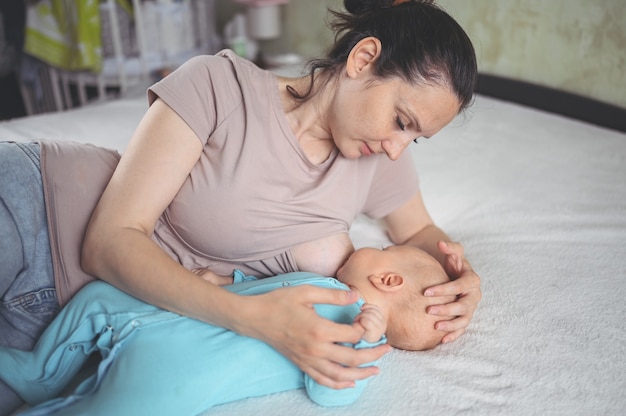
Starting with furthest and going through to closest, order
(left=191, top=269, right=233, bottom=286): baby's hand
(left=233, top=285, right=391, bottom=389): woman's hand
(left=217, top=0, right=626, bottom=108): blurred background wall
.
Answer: (left=217, top=0, right=626, bottom=108): blurred background wall < (left=191, top=269, right=233, bottom=286): baby's hand < (left=233, top=285, right=391, bottom=389): woman's hand

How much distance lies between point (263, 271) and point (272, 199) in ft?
0.57

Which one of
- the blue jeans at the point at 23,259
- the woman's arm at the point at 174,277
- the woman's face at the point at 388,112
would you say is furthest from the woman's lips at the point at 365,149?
the blue jeans at the point at 23,259

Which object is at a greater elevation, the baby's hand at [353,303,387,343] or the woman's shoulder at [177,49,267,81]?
the woman's shoulder at [177,49,267,81]

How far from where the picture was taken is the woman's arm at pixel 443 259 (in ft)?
3.60

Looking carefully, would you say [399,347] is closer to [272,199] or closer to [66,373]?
[272,199]

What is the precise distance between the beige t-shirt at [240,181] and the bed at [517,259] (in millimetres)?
319

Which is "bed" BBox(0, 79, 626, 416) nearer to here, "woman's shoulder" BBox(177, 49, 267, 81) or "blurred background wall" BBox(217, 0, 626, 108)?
"blurred background wall" BBox(217, 0, 626, 108)

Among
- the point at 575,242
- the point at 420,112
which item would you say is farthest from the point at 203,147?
the point at 575,242

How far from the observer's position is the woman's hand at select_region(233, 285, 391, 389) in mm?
867

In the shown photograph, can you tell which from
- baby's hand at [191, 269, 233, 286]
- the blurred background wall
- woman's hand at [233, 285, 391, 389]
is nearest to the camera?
woman's hand at [233, 285, 391, 389]

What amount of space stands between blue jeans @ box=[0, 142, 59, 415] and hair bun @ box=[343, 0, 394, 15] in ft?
2.36

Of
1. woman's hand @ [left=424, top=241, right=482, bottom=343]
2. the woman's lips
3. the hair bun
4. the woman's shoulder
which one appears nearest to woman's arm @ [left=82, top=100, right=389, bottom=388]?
the woman's shoulder

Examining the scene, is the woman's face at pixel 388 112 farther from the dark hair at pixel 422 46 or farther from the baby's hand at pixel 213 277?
the baby's hand at pixel 213 277

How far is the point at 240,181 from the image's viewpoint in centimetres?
110
